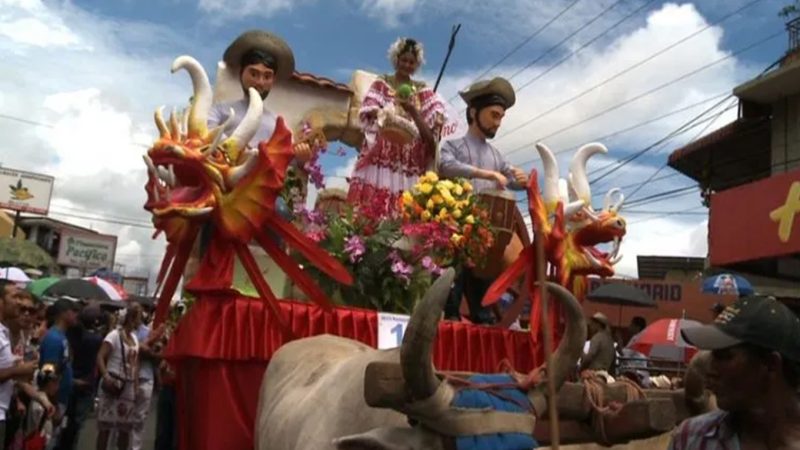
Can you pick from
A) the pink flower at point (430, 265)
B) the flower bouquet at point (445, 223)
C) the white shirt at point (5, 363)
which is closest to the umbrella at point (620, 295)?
the flower bouquet at point (445, 223)

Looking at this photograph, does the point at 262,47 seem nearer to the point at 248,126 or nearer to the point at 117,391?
the point at 248,126

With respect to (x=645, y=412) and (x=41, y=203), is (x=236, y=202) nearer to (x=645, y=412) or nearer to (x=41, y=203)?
(x=645, y=412)

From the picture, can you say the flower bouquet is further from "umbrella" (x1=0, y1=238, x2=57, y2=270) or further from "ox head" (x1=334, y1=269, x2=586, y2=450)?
"umbrella" (x1=0, y1=238, x2=57, y2=270)

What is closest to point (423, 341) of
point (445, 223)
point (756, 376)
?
point (756, 376)

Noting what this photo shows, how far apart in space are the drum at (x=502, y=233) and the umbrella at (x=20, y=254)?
15.9m

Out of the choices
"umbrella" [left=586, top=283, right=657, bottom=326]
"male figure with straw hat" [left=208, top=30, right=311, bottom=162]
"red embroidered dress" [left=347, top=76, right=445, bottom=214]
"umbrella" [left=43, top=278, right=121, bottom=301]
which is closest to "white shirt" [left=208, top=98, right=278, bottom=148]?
"male figure with straw hat" [left=208, top=30, right=311, bottom=162]

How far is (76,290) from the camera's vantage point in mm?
16891

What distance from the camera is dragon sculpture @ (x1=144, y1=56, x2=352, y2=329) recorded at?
16.7ft

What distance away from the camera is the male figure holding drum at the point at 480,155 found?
6379mm

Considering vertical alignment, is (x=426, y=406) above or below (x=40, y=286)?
below

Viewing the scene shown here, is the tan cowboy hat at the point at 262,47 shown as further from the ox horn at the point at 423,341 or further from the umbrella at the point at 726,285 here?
the umbrella at the point at 726,285

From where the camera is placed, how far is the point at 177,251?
5.43 m

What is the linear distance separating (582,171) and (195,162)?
2755 mm

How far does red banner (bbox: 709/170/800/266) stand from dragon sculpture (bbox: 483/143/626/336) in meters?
8.04
